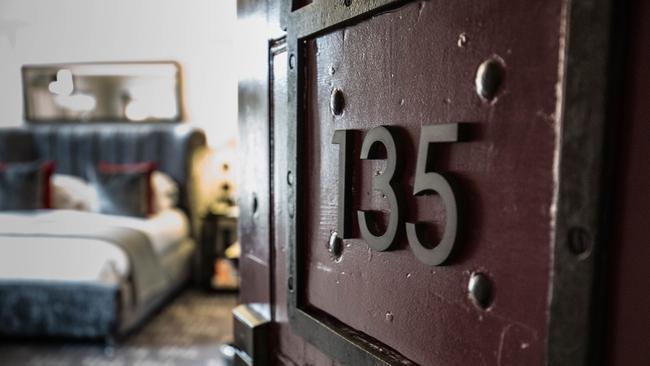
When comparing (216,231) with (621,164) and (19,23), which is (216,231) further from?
(621,164)

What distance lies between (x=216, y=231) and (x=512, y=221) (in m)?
3.86

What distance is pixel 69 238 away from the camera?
9.62ft

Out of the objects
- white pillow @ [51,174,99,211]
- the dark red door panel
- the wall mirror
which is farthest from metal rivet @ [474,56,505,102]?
the wall mirror

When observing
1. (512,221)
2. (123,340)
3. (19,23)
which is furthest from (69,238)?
(512,221)

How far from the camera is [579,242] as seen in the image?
1.18 feet

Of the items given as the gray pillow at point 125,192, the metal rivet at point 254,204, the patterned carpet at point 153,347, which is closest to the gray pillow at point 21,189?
the gray pillow at point 125,192

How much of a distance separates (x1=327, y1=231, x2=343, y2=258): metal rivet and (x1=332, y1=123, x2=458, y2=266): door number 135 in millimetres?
22

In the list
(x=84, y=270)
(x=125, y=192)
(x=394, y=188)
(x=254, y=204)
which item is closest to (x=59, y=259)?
(x=84, y=270)

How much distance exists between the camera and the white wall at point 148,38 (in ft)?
14.2

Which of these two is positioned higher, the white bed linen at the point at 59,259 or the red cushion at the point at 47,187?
the red cushion at the point at 47,187

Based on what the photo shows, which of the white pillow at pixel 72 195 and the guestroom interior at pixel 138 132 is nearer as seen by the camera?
the guestroom interior at pixel 138 132

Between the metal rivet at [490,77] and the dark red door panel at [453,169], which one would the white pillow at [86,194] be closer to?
the dark red door panel at [453,169]

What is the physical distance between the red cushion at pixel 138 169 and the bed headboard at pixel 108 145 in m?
0.12

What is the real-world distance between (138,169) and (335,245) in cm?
356
